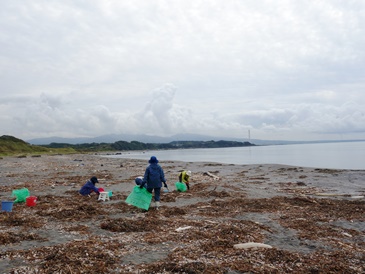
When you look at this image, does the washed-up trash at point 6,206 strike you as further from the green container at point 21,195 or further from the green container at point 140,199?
the green container at point 140,199

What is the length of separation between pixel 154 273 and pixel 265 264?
2792 mm

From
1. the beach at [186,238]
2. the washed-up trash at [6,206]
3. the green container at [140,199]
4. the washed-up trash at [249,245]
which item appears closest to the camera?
the beach at [186,238]

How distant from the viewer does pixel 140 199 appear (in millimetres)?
14203

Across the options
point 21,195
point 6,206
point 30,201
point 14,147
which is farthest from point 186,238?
point 14,147

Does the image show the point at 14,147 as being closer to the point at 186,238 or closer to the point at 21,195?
the point at 21,195

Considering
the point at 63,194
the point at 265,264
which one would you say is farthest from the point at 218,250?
the point at 63,194

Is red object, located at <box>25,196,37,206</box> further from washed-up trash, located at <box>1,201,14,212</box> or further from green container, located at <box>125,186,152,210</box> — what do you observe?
green container, located at <box>125,186,152,210</box>

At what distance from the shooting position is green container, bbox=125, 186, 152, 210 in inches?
555

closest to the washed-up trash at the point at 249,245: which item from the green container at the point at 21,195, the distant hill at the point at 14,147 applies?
the green container at the point at 21,195

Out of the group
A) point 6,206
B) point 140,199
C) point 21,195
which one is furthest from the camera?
point 21,195

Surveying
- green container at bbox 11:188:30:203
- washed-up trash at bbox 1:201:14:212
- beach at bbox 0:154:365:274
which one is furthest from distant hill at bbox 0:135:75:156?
beach at bbox 0:154:365:274

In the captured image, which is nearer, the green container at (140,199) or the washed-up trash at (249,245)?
the washed-up trash at (249,245)

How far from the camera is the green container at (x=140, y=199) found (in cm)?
1409

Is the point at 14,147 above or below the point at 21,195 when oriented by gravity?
above
